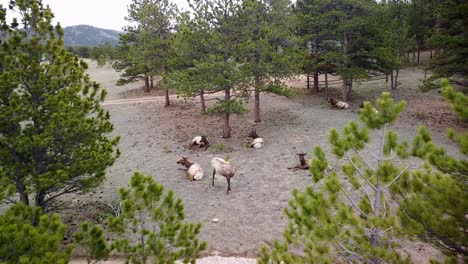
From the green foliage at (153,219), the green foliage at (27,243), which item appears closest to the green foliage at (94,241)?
the green foliage at (153,219)

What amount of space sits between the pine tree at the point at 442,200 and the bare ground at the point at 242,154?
15.1 ft

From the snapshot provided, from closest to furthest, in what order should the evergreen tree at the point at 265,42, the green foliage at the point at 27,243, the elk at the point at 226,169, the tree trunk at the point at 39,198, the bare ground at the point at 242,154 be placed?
1. the green foliage at the point at 27,243
2. the tree trunk at the point at 39,198
3. the bare ground at the point at 242,154
4. the elk at the point at 226,169
5. the evergreen tree at the point at 265,42

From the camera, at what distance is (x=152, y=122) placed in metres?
26.3

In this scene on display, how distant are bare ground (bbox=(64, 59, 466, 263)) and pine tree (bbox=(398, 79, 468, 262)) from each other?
4.59 m

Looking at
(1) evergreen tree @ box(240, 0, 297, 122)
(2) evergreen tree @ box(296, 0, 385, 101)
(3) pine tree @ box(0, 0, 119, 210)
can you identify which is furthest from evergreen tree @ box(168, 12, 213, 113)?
(2) evergreen tree @ box(296, 0, 385, 101)

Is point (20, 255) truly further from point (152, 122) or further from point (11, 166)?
point (152, 122)

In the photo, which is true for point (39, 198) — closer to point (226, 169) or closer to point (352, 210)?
point (226, 169)

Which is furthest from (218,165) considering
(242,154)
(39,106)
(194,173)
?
(39,106)

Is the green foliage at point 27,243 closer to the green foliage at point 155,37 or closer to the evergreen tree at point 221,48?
the evergreen tree at point 221,48

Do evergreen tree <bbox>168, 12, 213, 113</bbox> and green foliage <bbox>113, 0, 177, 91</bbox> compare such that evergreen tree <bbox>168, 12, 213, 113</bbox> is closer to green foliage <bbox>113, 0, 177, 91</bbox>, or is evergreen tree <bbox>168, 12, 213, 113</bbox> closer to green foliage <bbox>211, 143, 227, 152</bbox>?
green foliage <bbox>211, 143, 227, 152</bbox>

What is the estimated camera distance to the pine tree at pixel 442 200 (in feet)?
17.5

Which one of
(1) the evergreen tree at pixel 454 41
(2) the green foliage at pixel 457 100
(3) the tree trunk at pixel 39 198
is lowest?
(3) the tree trunk at pixel 39 198

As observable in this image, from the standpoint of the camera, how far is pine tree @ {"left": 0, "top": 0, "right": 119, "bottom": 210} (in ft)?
29.9

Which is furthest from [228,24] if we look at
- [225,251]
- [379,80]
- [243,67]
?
[379,80]
